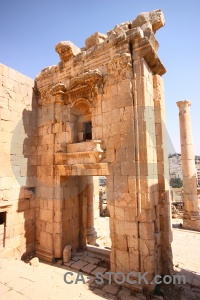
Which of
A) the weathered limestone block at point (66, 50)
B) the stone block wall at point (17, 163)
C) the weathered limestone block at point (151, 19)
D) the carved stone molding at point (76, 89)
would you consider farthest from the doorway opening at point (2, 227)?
the weathered limestone block at point (151, 19)

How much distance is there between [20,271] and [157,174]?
4.39m

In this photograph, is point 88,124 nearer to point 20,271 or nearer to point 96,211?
point 20,271

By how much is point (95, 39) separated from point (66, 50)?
1158 millimetres

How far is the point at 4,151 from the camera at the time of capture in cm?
600

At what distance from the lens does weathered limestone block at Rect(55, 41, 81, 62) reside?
660 centimetres

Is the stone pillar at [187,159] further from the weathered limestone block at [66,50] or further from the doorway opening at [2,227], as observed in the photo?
the doorway opening at [2,227]

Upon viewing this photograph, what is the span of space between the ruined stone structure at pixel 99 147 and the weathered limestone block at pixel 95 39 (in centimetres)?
4

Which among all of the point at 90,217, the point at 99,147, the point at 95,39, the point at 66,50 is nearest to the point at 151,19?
the point at 95,39

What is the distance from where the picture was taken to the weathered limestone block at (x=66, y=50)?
6601 mm

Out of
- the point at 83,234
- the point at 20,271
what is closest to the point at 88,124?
the point at 83,234

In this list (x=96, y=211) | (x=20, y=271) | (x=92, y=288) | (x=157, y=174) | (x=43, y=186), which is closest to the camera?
(x=20, y=271)

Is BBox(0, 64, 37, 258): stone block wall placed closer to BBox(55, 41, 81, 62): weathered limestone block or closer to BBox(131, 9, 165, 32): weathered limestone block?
BBox(55, 41, 81, 62): weathered limestone block

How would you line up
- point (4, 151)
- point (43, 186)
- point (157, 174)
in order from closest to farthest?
point (157, 174), point (4, 151), point (43, 186)

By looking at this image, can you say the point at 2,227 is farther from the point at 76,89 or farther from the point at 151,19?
the point at 151,19
